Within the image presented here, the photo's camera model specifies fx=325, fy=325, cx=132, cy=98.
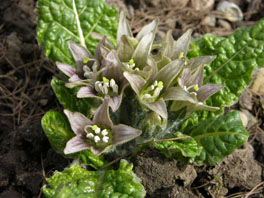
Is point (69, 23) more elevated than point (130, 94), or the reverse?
point (69, 23)

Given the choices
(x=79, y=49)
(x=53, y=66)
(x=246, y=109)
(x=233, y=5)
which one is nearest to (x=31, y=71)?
(x=53, y=66)

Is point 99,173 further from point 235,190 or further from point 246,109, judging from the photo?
point 246,109

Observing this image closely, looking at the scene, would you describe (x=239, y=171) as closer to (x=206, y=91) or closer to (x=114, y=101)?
(x=206, y=91)

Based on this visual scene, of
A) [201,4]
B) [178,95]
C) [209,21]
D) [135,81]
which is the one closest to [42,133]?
[135,81]

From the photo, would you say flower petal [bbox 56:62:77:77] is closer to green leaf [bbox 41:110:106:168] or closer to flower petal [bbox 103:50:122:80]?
flower petal [bbox 103:50:122:80]

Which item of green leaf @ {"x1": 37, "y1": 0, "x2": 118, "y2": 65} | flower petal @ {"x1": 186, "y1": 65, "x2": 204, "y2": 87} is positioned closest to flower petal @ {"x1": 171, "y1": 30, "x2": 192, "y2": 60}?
flower petal @ {"x1": 186, "y1": 65, "x2": 204, "y2": 87}

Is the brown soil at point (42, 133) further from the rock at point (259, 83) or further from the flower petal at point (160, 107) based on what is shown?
the flower petal at point (160, 107)

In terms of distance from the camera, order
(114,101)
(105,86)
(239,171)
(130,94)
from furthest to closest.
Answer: (239,171) → (130,94) → (105,86) → (114,101)
